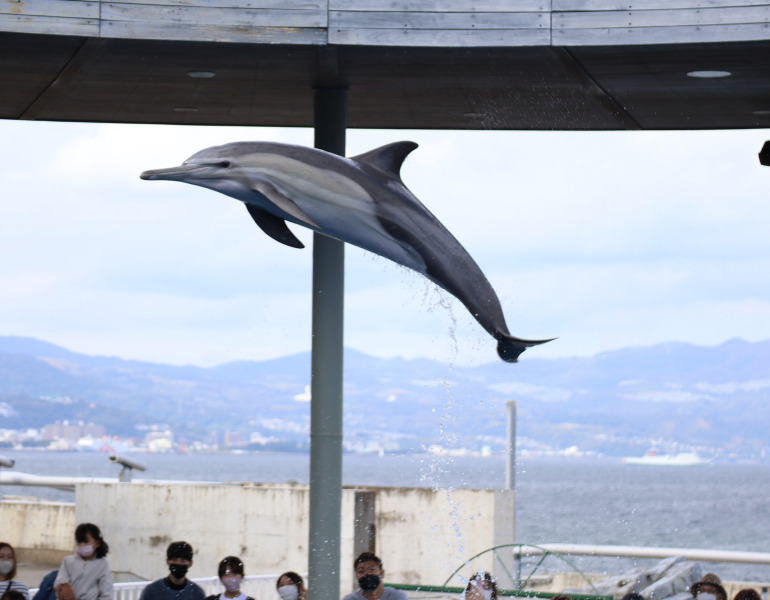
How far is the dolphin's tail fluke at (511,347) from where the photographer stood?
24.0 feet

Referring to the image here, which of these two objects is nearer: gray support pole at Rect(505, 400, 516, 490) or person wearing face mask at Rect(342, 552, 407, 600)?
person wearing face mask at Rect(342, 552, 407, 600)

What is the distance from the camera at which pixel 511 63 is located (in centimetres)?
1037

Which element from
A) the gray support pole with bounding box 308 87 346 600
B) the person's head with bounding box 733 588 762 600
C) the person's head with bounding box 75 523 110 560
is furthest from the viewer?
the gray support pole with bounding box 308 87 346 600

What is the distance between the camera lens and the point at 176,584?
9977mm

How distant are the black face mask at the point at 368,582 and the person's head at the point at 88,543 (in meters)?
2.39

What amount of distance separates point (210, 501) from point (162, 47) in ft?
21.3

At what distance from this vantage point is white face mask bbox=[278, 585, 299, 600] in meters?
10.5

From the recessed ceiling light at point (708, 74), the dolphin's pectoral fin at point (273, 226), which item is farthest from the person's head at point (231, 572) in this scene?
the recessed ceiling light at point (708, 74)

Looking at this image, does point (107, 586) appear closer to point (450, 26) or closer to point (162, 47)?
point (162, 47)

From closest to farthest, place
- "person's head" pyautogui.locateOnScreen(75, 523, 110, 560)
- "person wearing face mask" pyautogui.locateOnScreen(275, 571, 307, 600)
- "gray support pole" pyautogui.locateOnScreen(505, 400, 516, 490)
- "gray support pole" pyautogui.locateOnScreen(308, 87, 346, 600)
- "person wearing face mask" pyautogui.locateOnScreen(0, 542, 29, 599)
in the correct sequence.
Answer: "person's head" pyautogui.locateOnScreen(75, 523, 110, 560), "person wearing face mask" pyautogui.locateOnScreen(275, 571, 307, 600), "person wearing face mask" pyautogui.locateOnScreen(0, 542, 29, 599), "gray support pole" pyautogui.locateOnScreen(308, 87, 346, 600), "gray support pole" pyautogui.locateOnScreen(505, 400, 516, 490)

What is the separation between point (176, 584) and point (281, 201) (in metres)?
4.15

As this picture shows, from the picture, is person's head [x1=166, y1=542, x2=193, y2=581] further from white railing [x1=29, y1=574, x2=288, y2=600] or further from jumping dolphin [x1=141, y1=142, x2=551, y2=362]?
jumping dolphin [x1=141, y1=142, x2=551, y2=362]

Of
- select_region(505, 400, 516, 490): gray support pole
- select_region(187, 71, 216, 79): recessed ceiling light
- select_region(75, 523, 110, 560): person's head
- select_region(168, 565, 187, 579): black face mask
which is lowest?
select_region(168, 565, 187, 579): black face mask

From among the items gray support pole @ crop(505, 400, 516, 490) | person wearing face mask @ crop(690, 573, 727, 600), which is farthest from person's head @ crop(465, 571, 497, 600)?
gray support pole @ crop(505, 400, 516, 490)
